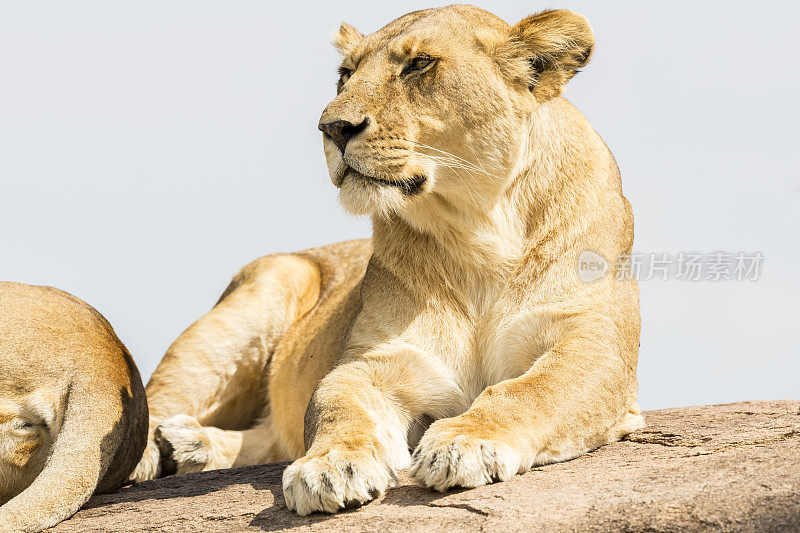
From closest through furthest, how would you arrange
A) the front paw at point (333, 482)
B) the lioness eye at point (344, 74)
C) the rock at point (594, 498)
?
the rock at point (594, 498)
the front paw at point (333, 482)
the lioness eye at point (344, 74)

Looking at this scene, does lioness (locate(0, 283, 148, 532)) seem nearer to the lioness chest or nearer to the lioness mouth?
the lioness chest

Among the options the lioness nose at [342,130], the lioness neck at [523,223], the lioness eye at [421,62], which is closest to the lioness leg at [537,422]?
the lioness neck at [523,223]

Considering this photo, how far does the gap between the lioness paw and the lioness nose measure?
95.8 inches

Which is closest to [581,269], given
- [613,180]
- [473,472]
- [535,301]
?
[535,301]

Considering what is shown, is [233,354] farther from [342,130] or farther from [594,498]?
[594,498]

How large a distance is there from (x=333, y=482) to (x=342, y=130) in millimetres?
1465

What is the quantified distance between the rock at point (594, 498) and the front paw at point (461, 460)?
46mm

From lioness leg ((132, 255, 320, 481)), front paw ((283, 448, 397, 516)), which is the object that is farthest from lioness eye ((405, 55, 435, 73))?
lioness leg ((132, 255, 320, 481))

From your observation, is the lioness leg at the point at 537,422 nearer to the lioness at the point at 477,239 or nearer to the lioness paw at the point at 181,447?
the lioness at the point at 477,239

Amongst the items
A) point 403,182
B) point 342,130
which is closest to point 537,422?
point 403,182

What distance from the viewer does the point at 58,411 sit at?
4.38m

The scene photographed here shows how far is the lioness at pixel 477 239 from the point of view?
408cm

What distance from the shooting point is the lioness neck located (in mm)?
4500

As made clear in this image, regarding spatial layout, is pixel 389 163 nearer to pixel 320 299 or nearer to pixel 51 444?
pixel 51 444
